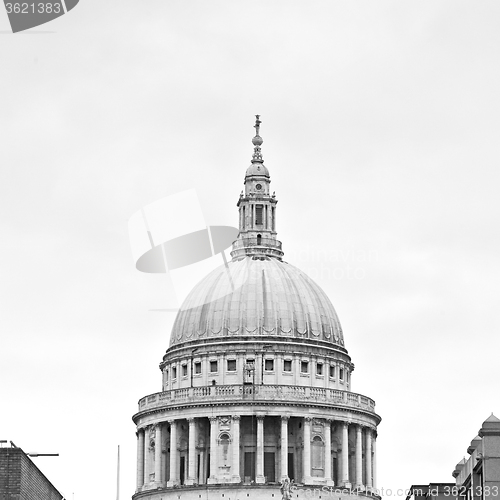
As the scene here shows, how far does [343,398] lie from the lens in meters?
167

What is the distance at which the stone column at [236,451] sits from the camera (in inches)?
6388

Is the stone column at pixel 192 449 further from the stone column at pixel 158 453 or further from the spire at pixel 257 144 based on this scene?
the spire at pixel 257 144

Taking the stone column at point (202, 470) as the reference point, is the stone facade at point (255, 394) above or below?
above

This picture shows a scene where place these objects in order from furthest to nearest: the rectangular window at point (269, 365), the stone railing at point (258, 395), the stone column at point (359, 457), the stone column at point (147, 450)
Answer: the stone column at point (147, 450), the rectangular window at point (269, 365), the stone column at point (359, 457), the stone railing at point (258, 395)

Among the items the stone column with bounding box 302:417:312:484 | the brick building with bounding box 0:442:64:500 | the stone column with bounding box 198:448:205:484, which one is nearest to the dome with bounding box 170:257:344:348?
the stone column with bounding box 302:417:312:484

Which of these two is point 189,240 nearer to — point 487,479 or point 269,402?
point 269,402

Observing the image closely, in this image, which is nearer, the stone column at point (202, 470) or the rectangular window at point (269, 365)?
the stone column at point (202, 470)

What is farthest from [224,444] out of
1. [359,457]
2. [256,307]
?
[256,307]

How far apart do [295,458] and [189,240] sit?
23.0 m

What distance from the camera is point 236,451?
6437 inches

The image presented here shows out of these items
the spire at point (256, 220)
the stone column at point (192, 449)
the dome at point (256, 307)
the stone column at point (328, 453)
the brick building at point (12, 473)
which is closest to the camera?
the brick building at point (12, 473)

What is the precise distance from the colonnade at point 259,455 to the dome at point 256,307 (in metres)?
9.54

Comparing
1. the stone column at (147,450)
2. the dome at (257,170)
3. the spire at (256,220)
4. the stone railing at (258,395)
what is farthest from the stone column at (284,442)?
the dome at (257,170)

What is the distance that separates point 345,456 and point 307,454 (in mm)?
4137
